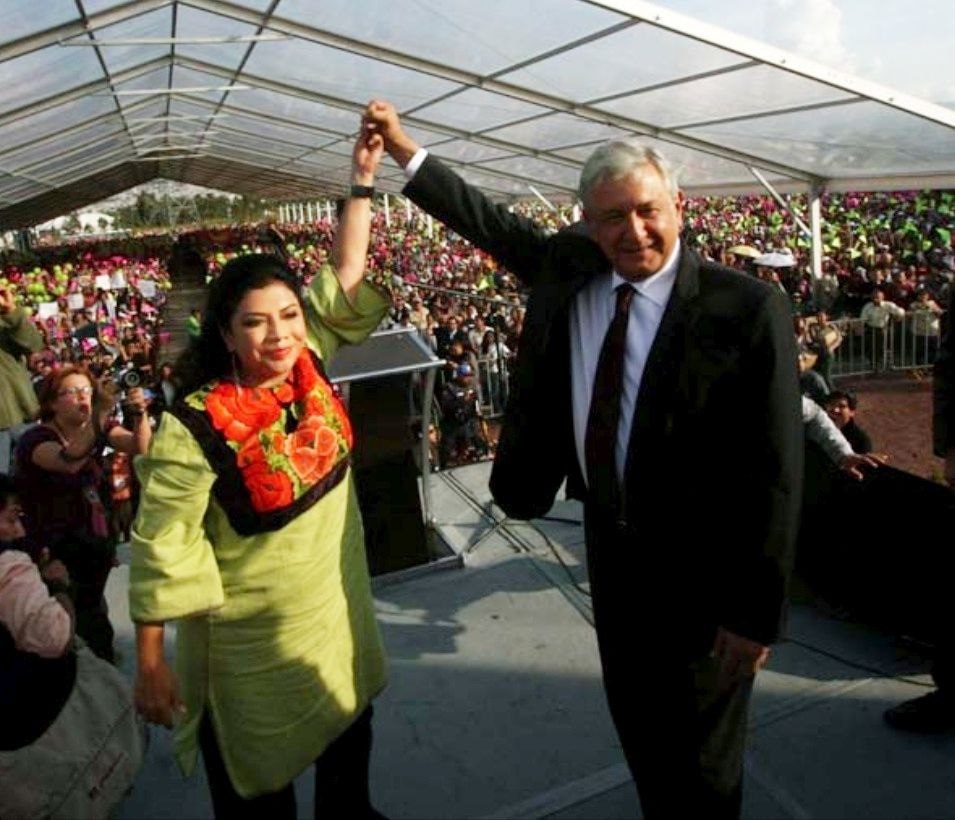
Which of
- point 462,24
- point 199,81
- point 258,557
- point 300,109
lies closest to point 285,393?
point 258,557

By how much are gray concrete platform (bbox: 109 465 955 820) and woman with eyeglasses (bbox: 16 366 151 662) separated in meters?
0.46

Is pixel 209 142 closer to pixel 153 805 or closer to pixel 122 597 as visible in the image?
pixel 122 597

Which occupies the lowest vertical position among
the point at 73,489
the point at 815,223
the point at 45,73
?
the point at 73,489

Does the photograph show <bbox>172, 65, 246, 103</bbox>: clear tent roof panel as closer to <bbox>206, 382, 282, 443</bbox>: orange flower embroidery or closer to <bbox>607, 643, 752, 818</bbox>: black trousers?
<bbox>206, 382, 282, 443</bbox>: orange flower embroidery

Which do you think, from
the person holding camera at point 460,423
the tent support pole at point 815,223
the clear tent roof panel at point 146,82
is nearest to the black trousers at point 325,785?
the person holding camera at point 460,423

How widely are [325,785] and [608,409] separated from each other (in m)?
1.18

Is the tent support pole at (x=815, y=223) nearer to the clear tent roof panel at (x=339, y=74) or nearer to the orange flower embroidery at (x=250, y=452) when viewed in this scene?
the clear tent roof panel at (x=339, y=74)

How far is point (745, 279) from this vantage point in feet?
4.97

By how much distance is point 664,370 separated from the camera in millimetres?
1504

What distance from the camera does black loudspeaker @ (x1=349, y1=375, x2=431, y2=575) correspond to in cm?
356

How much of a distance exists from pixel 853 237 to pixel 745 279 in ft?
61.0

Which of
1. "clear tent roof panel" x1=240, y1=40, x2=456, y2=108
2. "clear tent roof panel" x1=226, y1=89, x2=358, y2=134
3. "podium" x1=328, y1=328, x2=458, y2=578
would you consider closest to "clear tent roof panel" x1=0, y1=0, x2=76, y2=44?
"clear tent roof panel" x1=240, y1=40, x2=456, y2=108

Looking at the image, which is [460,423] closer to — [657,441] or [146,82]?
[657,441]

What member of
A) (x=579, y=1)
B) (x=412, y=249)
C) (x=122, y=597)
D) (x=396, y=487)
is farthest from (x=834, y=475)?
(x=412, y=249)
